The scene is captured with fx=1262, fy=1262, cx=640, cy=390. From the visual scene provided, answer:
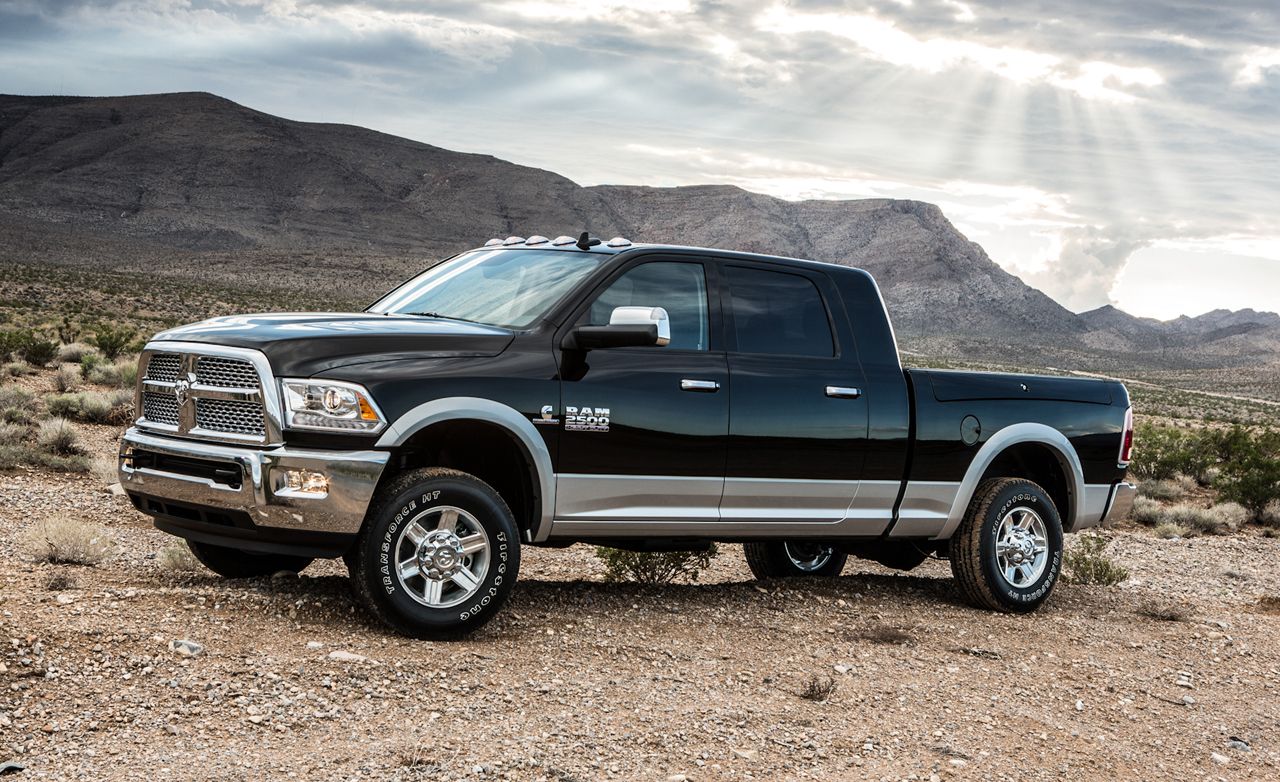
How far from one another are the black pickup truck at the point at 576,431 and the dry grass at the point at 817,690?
3.85ft

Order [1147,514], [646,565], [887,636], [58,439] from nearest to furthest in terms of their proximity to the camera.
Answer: [887,636] → [646,565] → [58,439] → [1147,514]

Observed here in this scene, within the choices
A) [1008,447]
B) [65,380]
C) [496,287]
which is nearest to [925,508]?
[1008,447]

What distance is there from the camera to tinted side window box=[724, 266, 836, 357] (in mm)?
7320

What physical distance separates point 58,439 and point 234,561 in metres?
7.21

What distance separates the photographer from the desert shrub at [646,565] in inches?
340

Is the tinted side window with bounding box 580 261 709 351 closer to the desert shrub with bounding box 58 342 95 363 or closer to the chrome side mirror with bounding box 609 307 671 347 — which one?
the chrome side mirror with bounding box 609 307 671 347

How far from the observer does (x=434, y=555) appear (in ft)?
20.1

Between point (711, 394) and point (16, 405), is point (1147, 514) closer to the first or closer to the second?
point (711, 394)

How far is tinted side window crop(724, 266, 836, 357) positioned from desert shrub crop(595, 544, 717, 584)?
5.70 feet

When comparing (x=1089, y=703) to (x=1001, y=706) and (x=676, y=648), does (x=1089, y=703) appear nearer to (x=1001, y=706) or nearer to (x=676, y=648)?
(x=1001, y=706)

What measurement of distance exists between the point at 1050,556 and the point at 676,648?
3291mm

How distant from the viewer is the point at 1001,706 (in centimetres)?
646

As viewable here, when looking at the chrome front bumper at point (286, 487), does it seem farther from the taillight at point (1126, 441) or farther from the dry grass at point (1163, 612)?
the dry grass at point (1163, 612)

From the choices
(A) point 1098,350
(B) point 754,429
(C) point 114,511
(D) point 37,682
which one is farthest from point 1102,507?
(A) point 1098,350
